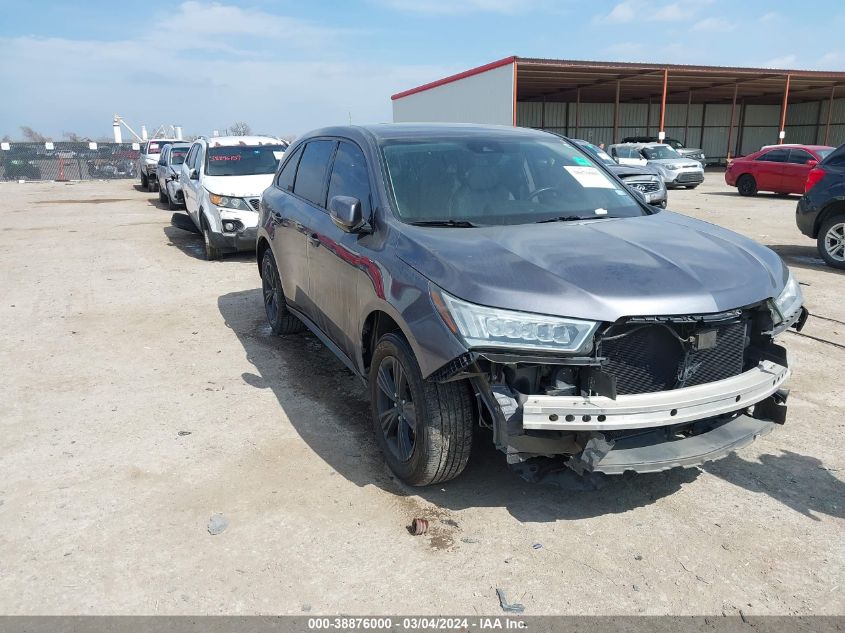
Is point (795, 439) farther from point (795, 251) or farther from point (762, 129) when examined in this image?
point (762, 129)

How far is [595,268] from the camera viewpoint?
117 inches

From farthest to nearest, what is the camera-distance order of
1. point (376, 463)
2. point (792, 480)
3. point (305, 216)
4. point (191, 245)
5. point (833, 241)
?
point (191, 245), point (833, 241), point (305, 216), point (376, 463), point (792, 480)

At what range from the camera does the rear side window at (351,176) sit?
3971 millimetres

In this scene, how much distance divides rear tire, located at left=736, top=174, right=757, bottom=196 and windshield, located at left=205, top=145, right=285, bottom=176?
→ 47.0 ft

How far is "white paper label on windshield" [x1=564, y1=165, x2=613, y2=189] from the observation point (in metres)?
4.25

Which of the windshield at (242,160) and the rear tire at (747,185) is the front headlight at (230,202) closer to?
the windshield at (242,160)

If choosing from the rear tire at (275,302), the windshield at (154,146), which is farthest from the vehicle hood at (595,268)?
the windshield at (154,146)

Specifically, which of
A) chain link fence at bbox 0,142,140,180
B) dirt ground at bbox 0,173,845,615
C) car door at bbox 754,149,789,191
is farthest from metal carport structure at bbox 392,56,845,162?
dirt ground at bbox 0,173,845,615

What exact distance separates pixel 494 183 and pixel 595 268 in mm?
1232

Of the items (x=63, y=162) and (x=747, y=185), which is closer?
(x=747, y=185)

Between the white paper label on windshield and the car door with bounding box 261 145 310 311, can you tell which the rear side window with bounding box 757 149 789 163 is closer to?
the white paper label on windshield

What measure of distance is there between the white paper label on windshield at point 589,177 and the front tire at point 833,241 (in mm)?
6070

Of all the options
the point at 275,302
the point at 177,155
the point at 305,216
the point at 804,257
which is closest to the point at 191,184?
the point at 275,302

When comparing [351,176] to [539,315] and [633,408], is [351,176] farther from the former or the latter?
[633,408]
